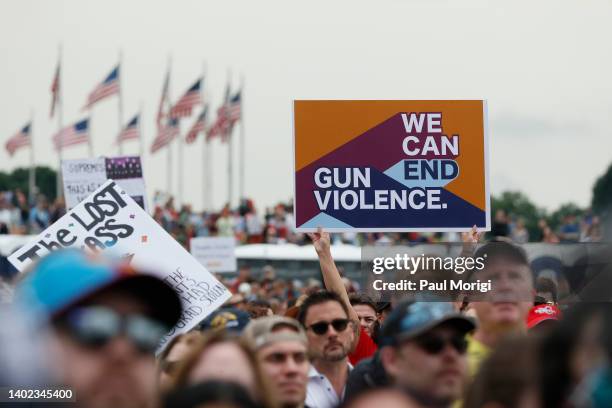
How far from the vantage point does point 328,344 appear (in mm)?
7270

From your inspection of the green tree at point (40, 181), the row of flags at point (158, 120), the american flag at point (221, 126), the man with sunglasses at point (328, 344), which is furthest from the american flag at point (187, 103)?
the green tree at point (40, 181)

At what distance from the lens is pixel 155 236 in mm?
9711

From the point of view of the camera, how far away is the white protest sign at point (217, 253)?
23.4m

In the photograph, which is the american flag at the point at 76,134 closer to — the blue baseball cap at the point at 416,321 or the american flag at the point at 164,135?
the american flag at the point at 164,135

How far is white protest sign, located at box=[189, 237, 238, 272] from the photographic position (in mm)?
23422

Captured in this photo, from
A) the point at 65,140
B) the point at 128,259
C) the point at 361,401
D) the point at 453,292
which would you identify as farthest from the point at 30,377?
the point at 65,140

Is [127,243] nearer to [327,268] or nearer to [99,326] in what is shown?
[327,268]

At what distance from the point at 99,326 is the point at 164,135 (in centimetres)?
4858

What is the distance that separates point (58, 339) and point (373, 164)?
19.6ft

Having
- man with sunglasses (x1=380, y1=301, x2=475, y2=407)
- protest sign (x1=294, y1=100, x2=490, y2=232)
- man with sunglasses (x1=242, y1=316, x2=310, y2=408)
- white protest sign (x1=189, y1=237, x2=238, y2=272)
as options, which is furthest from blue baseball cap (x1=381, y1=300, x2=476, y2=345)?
white protest sign (x1=189, y1=237, x2=238, y2=272)

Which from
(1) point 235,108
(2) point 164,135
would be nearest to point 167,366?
(2) point 164,135

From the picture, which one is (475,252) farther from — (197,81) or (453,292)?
(197,81)

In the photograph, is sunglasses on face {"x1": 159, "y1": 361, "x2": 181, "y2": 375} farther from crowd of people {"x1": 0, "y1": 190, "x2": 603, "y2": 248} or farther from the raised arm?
crowd of people {"x1": 0, "y1": 190, "x2": 603, "y2": 248}

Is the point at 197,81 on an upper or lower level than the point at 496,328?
upper
